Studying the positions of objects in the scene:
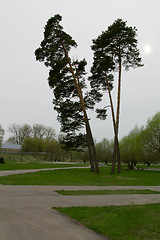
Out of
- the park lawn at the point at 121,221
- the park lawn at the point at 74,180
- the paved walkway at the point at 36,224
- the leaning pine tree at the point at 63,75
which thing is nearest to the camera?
the paved walkway at the point at 36,224

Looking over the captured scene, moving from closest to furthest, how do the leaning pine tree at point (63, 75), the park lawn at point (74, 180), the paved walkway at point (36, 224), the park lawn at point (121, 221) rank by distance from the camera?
the paved walkway at point (36, 224) < the park lawn at point (121, 221) < the park lawn at point (74, 180) < the leaning pine tree at point (63, 75)

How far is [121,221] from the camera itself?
6.42m

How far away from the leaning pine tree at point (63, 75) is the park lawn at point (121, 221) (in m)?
18.2

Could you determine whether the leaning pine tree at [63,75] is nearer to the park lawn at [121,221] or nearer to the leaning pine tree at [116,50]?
the leaning pine tree at [116,50]

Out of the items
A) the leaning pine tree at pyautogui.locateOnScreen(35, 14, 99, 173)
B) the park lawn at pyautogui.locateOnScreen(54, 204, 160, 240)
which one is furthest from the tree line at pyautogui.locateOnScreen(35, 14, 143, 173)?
the park lawn at pyautogui.locateOnScreen(54, 204, 160, 240)

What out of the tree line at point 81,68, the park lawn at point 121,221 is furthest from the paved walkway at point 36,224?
the tree line at point 81,68

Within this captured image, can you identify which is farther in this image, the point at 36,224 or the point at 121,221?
the point at 121,221

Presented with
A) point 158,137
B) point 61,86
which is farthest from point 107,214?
point 158,137

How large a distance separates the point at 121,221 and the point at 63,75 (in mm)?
21876

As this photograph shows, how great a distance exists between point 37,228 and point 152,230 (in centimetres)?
290

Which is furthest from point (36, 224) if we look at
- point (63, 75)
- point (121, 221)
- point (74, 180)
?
point (63, 75)

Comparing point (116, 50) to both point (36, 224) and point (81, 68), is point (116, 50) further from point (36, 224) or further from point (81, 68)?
point (36, 224)

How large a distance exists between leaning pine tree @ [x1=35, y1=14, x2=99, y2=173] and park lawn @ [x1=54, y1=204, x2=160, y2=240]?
18208 millimetres

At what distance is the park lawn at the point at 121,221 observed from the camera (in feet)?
17.5
